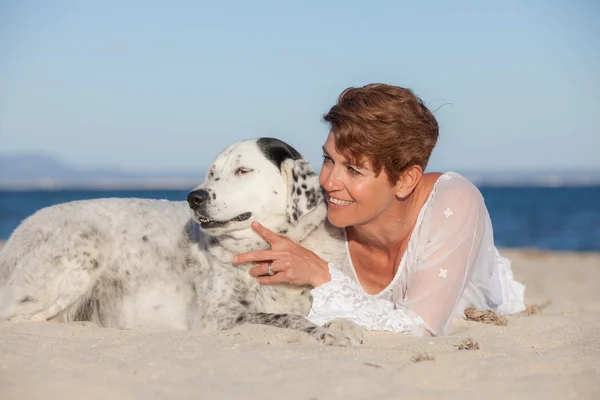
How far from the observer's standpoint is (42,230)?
525cm

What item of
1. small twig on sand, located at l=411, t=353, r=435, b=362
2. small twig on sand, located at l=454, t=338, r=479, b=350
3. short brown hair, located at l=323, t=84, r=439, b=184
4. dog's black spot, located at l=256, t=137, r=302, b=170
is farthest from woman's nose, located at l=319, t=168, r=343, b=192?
small twig on sand, located at l=411, t=353, r=435, b=362

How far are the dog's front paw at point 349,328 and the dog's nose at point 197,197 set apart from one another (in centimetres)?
108

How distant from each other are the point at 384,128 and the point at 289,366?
1.71 m

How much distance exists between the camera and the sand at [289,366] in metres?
2.93

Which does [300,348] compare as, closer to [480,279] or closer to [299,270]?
[299,270]

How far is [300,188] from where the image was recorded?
470cm

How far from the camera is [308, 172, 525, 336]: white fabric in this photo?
169 inches

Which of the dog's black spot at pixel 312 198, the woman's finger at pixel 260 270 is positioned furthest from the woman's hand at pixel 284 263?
the dog's black spot at pixel 312 198

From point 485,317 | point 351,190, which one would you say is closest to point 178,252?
point 351,190

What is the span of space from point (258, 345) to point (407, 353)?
778 millimetres

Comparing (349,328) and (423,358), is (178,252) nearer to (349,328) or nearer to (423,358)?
(349,328)

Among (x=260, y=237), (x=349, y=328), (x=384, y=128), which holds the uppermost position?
(x=384, y=128)

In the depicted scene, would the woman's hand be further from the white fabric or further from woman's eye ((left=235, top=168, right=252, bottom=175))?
woman's eye ((left=235, top=168, right=252, bottom=175))

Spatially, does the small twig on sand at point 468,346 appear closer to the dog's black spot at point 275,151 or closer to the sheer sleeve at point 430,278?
the sheer sleeve at point 430,278
